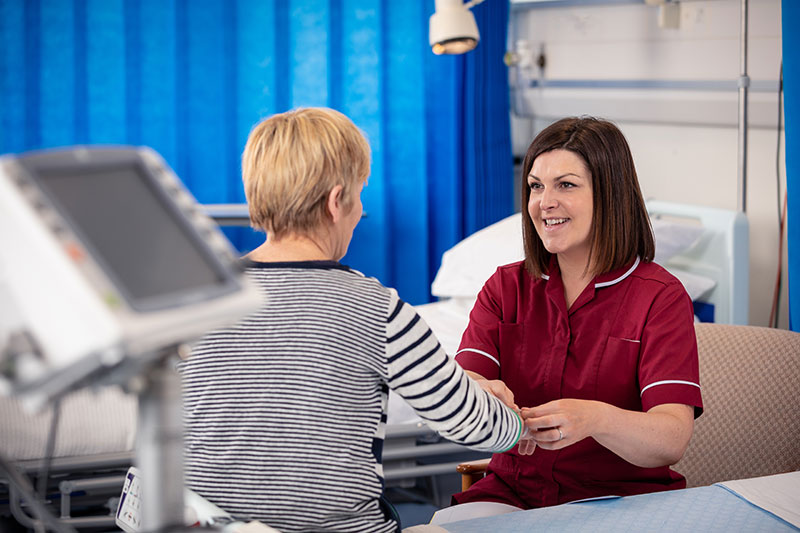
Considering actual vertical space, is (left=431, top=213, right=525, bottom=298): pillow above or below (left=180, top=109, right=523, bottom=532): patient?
below

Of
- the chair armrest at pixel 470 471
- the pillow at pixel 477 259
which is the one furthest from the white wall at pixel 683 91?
the chair armrest at pixel 470 471

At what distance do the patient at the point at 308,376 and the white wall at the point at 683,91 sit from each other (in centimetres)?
186

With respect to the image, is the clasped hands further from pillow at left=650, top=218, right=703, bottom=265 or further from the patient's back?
pillow at left=650, top=218, right=703, bottom=265

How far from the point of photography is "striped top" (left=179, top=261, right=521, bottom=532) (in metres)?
1.08

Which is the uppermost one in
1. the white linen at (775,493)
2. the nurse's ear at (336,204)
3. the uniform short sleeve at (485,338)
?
the nurse's ear at (336,204)

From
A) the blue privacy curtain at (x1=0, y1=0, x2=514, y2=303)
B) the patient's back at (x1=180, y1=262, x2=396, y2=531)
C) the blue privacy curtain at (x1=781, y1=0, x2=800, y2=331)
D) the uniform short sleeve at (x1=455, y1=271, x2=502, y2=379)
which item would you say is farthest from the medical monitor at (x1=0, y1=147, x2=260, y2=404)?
the blue privacy curtain at (x1=0, y1=0, x2=514, y2=303)

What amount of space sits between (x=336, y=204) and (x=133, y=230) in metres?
0.53

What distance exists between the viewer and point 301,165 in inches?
45.1

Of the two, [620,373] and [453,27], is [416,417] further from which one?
[453,27]

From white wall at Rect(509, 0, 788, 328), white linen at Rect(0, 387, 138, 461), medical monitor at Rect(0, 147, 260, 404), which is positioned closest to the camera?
medical monitor at Rect(0, 147, 260, 404)

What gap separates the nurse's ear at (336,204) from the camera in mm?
1157

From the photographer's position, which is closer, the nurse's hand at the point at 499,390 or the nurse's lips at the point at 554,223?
the nurse's hand at the point at 499,390

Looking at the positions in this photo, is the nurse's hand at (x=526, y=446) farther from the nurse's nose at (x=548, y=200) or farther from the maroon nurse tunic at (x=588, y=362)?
the nurse's nose at (x=548, y=200)

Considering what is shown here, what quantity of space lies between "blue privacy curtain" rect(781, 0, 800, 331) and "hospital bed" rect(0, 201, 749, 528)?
1.74ft
